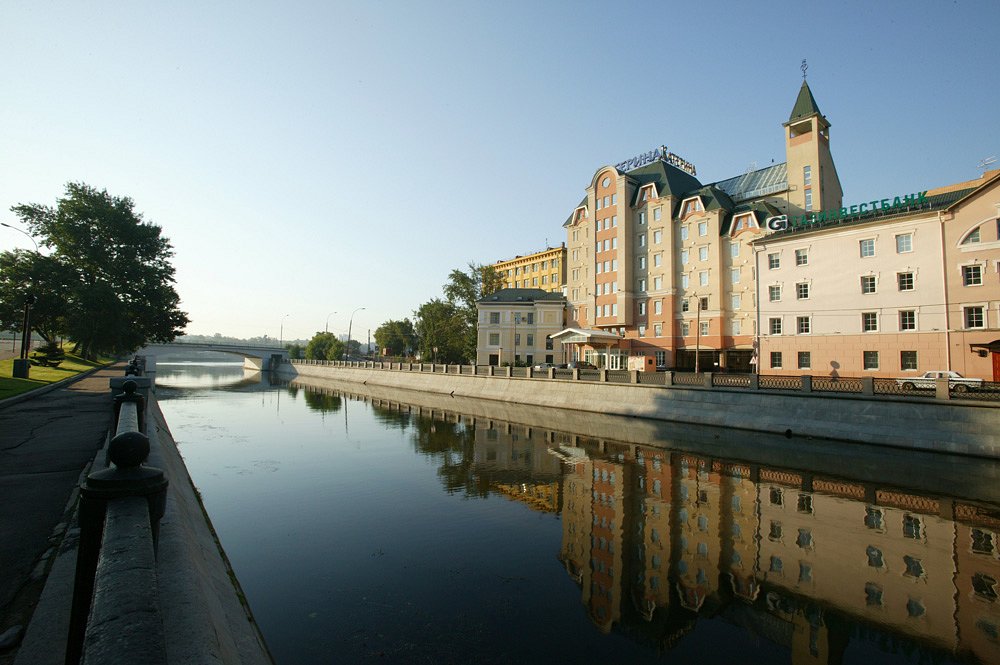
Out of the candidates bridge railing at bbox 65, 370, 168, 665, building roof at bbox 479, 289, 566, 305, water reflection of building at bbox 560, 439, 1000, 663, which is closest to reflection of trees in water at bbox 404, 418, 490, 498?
water reflection of building at bbox 560, 439, 1000, 663

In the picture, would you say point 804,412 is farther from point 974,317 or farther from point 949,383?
point 974,317

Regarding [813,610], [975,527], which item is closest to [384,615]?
[813,610]

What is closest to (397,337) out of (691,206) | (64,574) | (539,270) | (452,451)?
(539,270)

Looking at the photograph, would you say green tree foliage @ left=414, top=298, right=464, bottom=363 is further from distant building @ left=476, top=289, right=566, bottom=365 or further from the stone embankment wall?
the stone embankment wall

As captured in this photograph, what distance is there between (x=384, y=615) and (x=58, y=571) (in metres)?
4.78

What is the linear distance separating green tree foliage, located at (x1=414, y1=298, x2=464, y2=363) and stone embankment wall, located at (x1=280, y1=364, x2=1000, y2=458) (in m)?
33.3

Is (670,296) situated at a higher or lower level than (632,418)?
higher

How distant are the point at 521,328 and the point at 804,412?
42.3m

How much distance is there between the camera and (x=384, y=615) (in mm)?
8359

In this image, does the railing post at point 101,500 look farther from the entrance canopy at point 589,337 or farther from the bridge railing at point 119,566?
the entrance canopy at point 589,337

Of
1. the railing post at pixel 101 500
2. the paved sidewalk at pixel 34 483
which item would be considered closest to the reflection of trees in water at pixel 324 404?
the paved sidewalk at pixel 34 483

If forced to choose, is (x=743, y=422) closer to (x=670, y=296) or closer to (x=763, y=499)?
(x=763, y=499)

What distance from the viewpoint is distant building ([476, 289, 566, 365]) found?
6469cm

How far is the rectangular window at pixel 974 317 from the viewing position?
30039 millimetres
